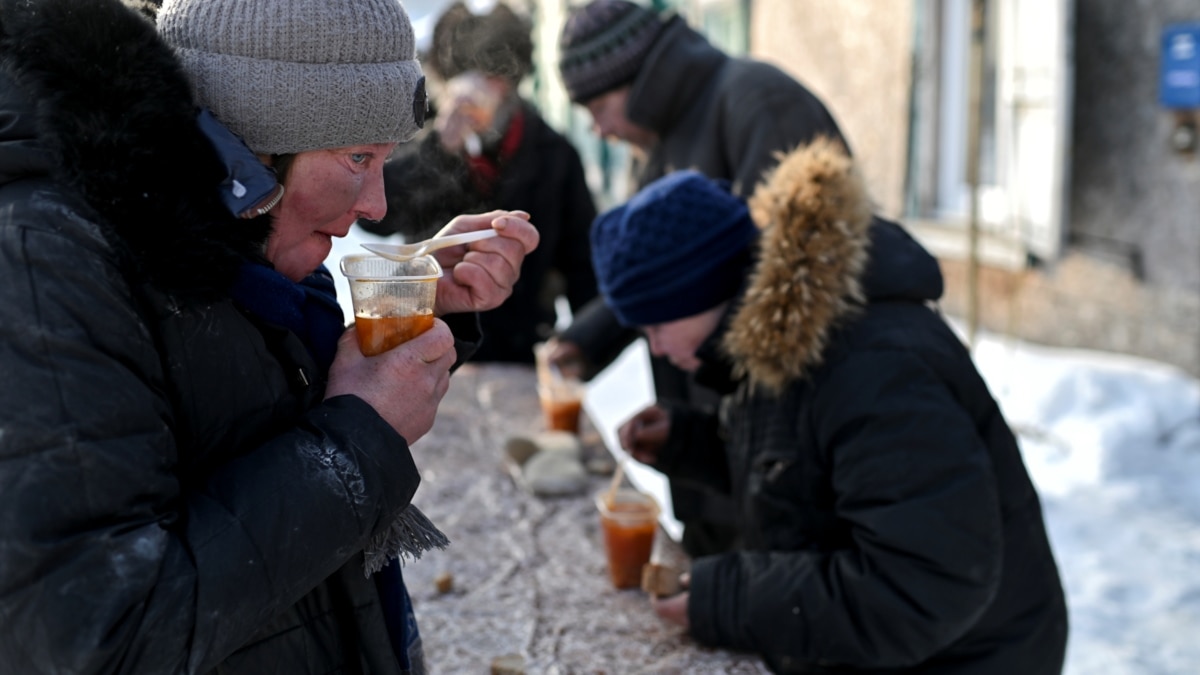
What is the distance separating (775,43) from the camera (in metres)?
9.38

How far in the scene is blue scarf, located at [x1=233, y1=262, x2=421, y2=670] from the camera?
118 centimetres

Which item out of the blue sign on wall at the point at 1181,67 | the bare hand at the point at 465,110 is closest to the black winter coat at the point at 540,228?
the bare hand at the point at 465,110

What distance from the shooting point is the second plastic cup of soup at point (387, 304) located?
1.27 m

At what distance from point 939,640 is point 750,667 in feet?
1.05

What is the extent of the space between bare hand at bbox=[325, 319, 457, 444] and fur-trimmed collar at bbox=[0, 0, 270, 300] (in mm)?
192

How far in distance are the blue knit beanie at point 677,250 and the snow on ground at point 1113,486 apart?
4.75ft

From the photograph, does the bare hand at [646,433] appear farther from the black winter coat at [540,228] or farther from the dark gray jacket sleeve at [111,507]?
the black winter coat at [540,228]

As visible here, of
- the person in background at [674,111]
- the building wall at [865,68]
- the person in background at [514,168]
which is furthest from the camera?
the building wall at [865,68]

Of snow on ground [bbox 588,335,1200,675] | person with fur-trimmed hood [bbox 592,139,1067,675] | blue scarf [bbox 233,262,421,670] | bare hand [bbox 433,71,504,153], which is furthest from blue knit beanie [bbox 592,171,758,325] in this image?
snow on ground [bbox 588,335,1200,675]

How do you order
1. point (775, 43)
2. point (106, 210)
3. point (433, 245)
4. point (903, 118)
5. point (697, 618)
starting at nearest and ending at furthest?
point (106, 210) → point (433, 245) → point (697, 618) → point (903, 118) → point (775, 43)

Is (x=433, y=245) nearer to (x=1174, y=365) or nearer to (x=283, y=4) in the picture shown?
(x=283, y=4)

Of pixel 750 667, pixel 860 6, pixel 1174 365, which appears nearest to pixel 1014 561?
pixel 750 667

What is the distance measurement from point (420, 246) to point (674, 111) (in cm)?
217

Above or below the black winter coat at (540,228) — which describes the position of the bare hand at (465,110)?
above
